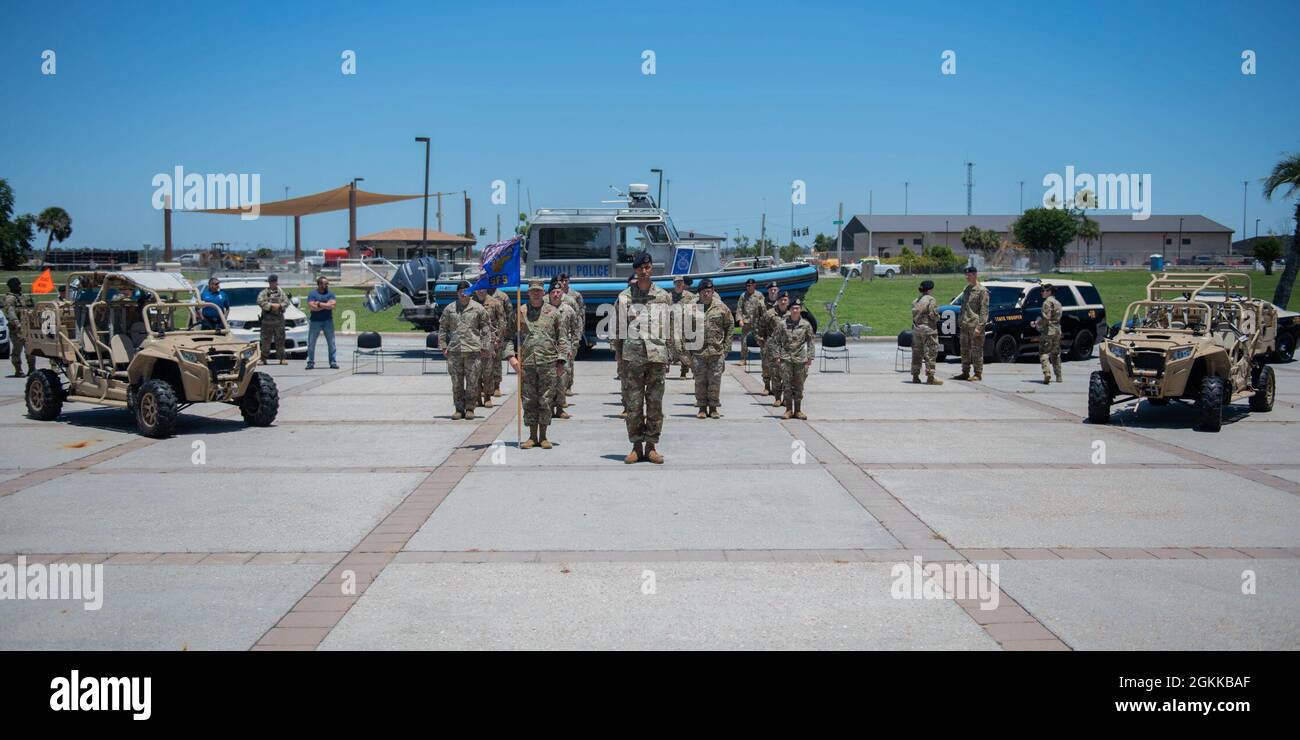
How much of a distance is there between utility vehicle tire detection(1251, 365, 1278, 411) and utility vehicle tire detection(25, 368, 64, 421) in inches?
604

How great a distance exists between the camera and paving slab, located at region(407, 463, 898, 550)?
7.52 m

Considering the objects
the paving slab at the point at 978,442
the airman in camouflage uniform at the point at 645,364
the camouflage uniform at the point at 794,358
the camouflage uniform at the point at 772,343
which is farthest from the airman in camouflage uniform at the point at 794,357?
the airman in camouflage uniform at the point at 645,364

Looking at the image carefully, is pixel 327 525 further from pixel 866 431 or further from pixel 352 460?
pixel 866 431

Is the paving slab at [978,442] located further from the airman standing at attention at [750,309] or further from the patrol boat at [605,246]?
the patrol boat at [605,246]

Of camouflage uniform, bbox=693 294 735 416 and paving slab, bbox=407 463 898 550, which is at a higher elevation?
camouflage uniform, bbox=693 294 735 416

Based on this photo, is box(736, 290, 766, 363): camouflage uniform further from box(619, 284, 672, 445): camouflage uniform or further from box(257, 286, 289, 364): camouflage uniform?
box(257, 286, 289, 364): camouflage uniform

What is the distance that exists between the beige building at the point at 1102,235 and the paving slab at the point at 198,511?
108775 mm

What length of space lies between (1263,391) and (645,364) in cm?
885

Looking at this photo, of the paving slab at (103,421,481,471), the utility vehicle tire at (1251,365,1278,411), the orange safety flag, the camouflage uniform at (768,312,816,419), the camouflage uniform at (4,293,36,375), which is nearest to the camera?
the paving slab at (103,421,481,471)

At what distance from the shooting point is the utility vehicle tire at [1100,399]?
13.1 meters

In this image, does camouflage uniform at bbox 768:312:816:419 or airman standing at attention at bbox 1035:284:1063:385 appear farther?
airman standing at attention at bbox 1035:284:1063:385

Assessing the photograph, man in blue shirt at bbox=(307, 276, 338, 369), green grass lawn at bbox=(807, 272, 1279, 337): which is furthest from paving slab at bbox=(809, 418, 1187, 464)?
green grass lawn at bbox=(807, 272, 1279, 337)

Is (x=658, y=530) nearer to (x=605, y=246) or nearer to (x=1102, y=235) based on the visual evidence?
(x=605, y=246)

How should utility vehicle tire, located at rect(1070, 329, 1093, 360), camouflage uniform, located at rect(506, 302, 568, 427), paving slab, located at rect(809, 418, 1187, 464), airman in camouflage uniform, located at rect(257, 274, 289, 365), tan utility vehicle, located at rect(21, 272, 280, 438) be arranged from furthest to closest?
utility vehicle tire, located at rect(1070, 329, 1093, 360)
airman in camouflage uniform, located at rect(257, 274, 289, 365)
tan utility vehicle, located at rect(21, 272, 280, 438)
camouflage uniform, located at rect(506, 302, 568, 427)
paving slab, located at rect(809, 418, 1187, 464)
